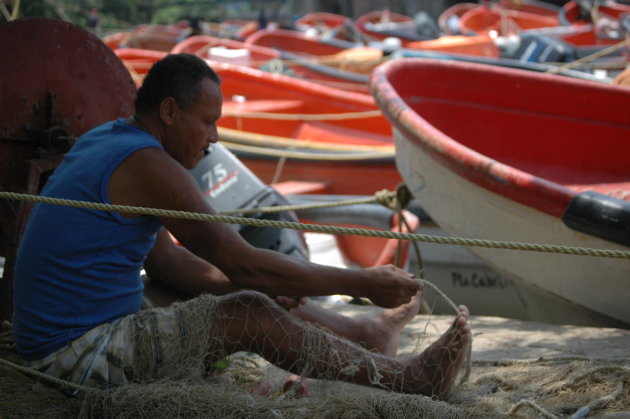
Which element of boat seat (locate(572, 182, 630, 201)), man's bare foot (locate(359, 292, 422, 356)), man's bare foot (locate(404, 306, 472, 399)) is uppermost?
man's bare foot (locate(404, 306, 472, 399))

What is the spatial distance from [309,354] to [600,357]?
1.24 metres

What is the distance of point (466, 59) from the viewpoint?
8555 millimetres

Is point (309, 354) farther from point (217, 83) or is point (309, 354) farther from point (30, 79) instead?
point (30, 79)

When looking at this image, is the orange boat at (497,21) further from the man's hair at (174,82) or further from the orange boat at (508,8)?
the man's hair at (174,82)

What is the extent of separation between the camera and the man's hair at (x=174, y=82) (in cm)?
250

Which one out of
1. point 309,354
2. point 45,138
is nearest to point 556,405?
point 309,354

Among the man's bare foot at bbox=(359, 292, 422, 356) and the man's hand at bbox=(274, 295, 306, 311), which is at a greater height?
the man's hand at bbox=(274, 295, 306, 311)

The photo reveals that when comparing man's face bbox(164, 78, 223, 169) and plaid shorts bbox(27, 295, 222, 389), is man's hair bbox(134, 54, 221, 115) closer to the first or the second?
man's face bbox(164, 78, 223, 169)

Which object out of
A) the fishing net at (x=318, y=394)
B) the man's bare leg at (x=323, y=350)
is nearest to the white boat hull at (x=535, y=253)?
the fishing net at (x=318, y=394)

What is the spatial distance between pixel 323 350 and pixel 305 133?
5105 millimetres

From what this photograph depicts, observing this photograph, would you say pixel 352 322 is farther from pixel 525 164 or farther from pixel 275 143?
pixel 275 143

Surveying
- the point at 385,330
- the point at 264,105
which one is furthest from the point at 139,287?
the point at 264,105

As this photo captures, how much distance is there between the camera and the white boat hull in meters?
3.37

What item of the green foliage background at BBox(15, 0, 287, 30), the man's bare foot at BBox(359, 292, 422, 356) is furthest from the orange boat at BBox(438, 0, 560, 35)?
the man's bare foot at BBox(359, 292, 422, 356)
